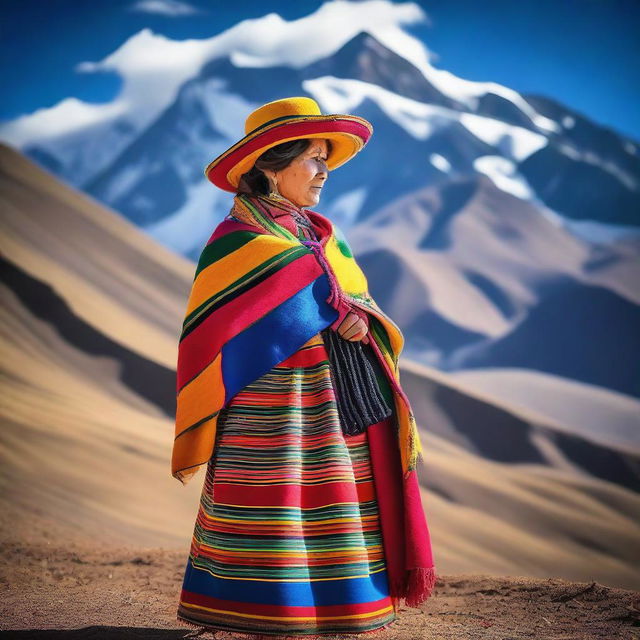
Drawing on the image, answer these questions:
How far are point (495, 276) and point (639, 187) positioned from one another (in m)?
8.74

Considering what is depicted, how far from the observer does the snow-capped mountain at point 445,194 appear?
80.1 ft

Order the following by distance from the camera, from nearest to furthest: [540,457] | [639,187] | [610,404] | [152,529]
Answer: [152,529] → [540,457] → [610,404] → [639,187]

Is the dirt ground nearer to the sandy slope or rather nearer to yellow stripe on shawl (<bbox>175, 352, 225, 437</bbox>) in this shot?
the sandy slope

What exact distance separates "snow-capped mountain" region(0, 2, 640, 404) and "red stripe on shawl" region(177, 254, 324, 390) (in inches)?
741

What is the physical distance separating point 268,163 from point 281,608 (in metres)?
1.40

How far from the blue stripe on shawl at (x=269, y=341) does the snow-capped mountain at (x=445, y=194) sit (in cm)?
1889

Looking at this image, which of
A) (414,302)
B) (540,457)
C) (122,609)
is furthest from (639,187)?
(122,609)

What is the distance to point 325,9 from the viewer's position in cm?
1689

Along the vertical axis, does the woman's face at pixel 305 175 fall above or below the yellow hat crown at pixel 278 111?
below

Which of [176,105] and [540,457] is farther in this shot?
[176,105]

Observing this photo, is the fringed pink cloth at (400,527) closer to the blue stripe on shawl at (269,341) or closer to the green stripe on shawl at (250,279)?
the blue stripe on shawl at (269,341)

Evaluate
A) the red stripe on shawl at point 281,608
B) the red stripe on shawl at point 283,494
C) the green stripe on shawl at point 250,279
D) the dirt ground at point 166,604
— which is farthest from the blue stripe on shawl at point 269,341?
the dirt ground at point 166,604

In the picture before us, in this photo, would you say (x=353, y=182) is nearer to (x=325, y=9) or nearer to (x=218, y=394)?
(x=325, y=9)

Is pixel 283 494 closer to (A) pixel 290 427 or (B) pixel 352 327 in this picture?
(A) pixel 290 427
